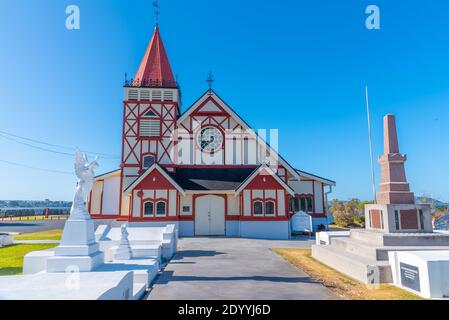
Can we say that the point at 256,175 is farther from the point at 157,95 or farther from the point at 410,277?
the point at 410,277

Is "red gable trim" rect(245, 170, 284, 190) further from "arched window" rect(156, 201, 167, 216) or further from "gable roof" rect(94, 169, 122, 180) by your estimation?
"gable roof" rect(94, 169, 122, 180)

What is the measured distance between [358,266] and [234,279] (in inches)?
155

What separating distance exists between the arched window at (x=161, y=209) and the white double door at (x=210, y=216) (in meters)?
2.43

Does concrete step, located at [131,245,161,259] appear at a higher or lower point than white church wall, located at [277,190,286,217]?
lower

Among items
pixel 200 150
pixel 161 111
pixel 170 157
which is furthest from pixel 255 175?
pixel 161 111

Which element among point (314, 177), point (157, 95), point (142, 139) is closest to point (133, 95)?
point (157, 95)

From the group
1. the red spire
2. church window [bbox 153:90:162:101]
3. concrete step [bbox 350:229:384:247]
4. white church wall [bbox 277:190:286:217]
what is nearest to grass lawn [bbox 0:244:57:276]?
concrete step [bbox 350:229:384:247]

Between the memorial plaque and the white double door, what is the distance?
47.0 feet

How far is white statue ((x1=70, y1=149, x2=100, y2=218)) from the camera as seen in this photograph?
7.80 metres

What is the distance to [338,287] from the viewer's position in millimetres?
7738

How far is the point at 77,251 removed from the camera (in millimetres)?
7176

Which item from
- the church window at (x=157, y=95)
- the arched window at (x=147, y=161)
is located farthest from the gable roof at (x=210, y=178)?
the church window at (x=157, y=95)
